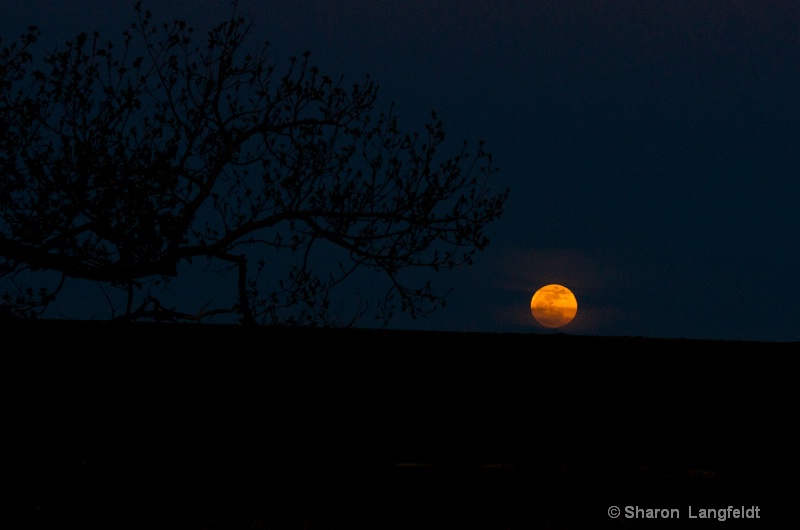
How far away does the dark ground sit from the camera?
5.39 metres

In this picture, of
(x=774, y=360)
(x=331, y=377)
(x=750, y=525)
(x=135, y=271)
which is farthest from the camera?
(x=135, y=271)

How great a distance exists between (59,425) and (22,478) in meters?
0.47

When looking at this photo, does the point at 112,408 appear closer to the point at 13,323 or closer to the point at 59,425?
the point at 59,425

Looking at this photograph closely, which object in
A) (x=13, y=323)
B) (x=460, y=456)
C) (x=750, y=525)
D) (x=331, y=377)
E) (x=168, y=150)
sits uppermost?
(x=168, y=150)

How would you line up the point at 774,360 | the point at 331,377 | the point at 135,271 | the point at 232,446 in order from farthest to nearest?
the point at 135,271, the point at 774,360, the point at 331,377, the point at 232,446

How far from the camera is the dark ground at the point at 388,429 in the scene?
5391 mm

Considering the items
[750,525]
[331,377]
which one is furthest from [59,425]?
[750,525]

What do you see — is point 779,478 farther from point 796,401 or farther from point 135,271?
point 135,271

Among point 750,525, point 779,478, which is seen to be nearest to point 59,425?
point 750,525

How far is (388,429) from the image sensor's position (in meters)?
6.04

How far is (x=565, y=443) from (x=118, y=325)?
385cm

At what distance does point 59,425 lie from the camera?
5.98 meters

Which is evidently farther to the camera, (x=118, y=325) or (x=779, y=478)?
(x=118, y=325)

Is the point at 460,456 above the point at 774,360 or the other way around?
the other way around
